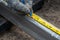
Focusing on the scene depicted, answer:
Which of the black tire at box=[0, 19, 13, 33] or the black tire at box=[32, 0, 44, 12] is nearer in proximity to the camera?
the black tire at box=[0, 19, 13, 33]

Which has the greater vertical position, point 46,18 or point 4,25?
point 46,18

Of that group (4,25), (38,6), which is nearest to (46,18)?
(38,6)

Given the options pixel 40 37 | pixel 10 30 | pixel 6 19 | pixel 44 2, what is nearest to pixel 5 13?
pixel 6 19

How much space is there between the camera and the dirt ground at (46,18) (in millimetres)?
2635

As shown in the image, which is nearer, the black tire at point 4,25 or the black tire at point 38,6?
the black tire at point 4,25

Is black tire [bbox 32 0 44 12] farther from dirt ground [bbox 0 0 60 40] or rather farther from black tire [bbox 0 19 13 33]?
black tire [bbox 0 19 13 33]

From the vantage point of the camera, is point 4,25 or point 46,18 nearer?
point 4,25

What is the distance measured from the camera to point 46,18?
2.93 metres

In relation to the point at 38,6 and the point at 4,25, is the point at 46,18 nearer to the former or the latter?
the point at 38,6

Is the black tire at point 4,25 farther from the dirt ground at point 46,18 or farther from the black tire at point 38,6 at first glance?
the black tire at point 38,6

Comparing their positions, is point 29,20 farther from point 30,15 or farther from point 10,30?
point 10,30

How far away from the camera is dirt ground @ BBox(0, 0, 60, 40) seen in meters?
2.63

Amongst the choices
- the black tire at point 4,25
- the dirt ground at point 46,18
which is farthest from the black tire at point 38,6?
the black tire at point 4,25

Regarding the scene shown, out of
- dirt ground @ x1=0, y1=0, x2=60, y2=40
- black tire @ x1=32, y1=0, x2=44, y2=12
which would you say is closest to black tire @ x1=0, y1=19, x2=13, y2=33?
dirt ground @ x1=0, y1=0, x2=60, y2=40
